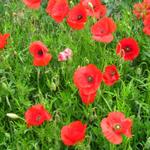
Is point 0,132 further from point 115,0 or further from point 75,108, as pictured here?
point 115,0

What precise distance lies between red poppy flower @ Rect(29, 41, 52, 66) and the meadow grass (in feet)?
0.32

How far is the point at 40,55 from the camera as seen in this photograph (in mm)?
2648

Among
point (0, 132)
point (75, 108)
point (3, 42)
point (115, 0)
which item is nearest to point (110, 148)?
point (75, 108)

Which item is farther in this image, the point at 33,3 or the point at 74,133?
the point at 33,3

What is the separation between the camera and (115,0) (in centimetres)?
357

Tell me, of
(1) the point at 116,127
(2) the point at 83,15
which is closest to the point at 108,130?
(1) the point at 116,127

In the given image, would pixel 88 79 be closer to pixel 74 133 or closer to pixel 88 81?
pixel 88 81

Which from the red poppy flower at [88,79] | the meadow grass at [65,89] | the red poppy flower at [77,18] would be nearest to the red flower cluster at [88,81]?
the red poppy flower at [88,79]

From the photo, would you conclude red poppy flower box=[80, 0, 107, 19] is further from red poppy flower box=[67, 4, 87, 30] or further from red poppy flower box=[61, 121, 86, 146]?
red poppy flower box=[61, 121, 86, 146]

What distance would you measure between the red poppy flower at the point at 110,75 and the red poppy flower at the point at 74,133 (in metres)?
0.37

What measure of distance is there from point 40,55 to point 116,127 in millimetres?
670

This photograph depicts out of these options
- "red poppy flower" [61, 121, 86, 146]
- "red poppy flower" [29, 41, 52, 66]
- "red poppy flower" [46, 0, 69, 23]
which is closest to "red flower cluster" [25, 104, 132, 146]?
"red poppy flower" [61, 121, 86, 146]

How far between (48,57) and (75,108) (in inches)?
11.1

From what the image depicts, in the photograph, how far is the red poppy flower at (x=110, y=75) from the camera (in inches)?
97.5
